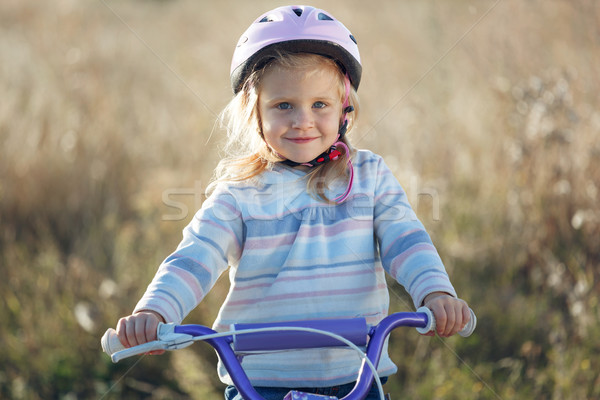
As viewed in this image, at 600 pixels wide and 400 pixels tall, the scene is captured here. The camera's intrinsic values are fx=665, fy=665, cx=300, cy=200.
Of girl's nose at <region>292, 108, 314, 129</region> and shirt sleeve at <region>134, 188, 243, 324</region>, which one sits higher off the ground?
girl's nose at <region>292, 108, 314, 129</region>

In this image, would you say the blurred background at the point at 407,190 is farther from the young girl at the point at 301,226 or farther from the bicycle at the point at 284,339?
the bicycle at the point at 284,339

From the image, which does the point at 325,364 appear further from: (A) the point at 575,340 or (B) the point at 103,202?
(B) the point at 103,202

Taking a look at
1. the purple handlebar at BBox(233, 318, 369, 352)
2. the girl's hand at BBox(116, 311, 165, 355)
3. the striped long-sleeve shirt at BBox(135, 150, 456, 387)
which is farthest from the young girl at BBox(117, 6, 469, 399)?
the purple handlebar at BBox(233, 318, 369, 352)

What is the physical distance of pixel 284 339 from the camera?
2029mm

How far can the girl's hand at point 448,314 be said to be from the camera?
2166 mm

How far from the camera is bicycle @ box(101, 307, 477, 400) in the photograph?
2.00m

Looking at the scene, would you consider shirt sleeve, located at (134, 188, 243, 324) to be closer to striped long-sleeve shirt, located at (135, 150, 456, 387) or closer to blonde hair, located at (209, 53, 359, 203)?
striped long-sleeve shirt, located at (135, 150, 456, 387)

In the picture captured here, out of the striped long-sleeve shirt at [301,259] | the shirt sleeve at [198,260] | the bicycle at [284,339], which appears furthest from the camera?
the striped long-sleeve shirt at [301,259]

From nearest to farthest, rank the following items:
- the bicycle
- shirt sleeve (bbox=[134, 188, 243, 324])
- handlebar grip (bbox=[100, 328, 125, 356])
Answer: the bicycle
handlebar grip (bbox=[100, 328, 125, 356])
shirt sleeve (bbox=[134, 188, 243, 324])

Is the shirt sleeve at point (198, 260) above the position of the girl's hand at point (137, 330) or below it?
above

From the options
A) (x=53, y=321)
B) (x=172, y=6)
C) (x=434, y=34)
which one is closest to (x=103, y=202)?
(x=53, y=321)

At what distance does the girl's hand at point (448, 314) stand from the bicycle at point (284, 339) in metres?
0.11

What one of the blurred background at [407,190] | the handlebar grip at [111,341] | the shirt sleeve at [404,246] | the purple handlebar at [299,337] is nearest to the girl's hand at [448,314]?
the shirt sleeve at [404,246]

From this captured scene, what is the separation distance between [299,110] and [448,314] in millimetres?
952
